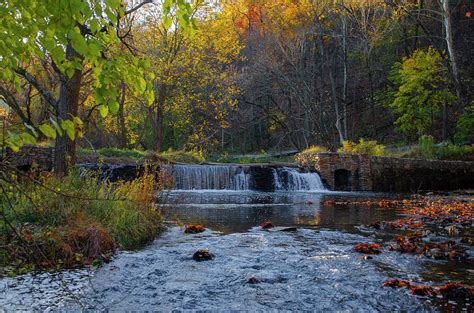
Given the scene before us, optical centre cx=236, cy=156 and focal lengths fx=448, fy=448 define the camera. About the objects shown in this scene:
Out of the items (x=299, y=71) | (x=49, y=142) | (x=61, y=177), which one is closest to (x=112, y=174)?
(x=49, y=142)

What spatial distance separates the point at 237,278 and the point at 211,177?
12082mm

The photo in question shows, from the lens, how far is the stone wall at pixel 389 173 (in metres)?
16.6

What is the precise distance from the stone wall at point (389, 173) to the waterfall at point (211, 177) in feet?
9.75

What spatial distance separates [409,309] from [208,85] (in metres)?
20.3

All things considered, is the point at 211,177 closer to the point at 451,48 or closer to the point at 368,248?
the point at 368,248

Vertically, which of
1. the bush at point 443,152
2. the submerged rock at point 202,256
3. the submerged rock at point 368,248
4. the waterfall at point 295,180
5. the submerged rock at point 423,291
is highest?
the bush at point 443,152

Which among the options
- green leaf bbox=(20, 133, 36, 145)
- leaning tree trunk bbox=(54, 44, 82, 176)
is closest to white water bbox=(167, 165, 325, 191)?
leaning tree trunk bbox=(54, 44, 82, 176)

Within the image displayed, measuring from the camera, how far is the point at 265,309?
367 cm

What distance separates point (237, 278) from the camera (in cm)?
456

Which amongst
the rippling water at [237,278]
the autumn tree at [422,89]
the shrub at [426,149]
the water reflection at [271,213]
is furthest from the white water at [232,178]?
the rippling water at [237,278]

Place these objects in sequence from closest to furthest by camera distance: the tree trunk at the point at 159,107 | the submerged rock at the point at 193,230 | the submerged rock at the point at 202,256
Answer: the submerged rock at the point at 202,256, the submerged rock at the point at 193,230, the tree trunk at the point at 159,107

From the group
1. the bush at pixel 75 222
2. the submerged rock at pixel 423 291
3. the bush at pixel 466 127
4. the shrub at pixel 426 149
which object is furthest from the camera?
the bush at pixel 466 127

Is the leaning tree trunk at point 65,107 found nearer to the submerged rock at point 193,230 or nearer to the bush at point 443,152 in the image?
the submerged rock at point 193,230

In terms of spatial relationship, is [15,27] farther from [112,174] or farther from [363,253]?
[112,174]
